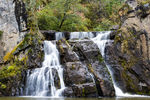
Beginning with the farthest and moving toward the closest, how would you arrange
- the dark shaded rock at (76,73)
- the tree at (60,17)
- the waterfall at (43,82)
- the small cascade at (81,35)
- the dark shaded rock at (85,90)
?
the tree at (60,17) < the small cascade at (81,35) < the waterfall at (43,82) < the dark shaded rock at (76,73) < the dark shaded rock at (85,90)

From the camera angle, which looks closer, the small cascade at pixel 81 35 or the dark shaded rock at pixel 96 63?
the dark shaded rock at pixel 96 63

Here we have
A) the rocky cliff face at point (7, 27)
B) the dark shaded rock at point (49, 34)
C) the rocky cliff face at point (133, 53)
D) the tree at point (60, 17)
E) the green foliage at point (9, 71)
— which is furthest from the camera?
the tree at point (60, 17)

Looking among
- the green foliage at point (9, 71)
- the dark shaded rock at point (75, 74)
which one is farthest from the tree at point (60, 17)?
the dark shaded rock at point (75, 74)

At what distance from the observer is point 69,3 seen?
2180cm

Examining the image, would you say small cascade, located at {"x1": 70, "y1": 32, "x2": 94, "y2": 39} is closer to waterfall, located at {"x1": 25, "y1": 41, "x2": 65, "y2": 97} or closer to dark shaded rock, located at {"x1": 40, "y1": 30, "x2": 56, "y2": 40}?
dark shaded rock, located at {"x1": 40, "y1": 30, "x2": 56, "y2": 40}

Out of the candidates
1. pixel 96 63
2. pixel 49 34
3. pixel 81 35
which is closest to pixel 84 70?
pixel 96 63

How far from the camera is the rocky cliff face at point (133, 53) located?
45.0ft

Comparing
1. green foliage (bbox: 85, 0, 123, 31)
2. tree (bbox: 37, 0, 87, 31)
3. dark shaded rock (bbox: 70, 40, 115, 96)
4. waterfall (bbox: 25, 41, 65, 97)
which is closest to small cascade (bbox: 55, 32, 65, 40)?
tree (bbox: 37, 0, 87, 31)

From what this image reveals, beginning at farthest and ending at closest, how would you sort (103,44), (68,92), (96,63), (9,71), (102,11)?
(102,11)
(103,44)
(96,63)
(9,71)
(68,92)

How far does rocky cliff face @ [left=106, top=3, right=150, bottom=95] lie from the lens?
13.7 meters

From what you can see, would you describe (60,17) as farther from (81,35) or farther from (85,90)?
Result: (85,90)

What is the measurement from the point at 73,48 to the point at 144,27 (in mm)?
6259

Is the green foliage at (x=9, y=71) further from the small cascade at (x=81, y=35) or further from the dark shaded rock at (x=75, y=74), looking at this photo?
the small cascade at (x=81, y=35)

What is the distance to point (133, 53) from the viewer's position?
14664mm
